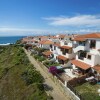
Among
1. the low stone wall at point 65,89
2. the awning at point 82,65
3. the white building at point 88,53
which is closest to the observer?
the low stone wall at point 65,89

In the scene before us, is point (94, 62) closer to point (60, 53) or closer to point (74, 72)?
point (74, 72)

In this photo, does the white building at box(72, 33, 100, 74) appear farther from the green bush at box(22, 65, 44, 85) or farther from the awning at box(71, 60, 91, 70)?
the green bush at box(22, 65, 44, 85)

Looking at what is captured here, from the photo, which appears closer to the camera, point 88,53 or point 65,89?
point 65,89

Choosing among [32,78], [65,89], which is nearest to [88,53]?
[65,89]

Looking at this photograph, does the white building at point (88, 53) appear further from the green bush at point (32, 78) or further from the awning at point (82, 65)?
the green bush at point (32, 78)

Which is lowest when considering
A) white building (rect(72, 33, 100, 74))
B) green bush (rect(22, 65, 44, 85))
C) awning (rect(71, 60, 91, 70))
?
green bush (rect(22, 65, 44, 85))

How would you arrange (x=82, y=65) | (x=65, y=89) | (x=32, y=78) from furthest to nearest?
(x=82, y=65)
(x=32, y=78)
(x=65, y=89)

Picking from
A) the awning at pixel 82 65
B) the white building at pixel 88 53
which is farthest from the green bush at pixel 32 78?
the white building at pixel 88 53

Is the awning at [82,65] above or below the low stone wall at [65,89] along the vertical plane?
above

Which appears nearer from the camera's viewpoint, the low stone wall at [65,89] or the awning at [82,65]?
the low stone wall at [65,89]

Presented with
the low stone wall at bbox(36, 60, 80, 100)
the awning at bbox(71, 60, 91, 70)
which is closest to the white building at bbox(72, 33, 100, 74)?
the awning at bbox(71, 60, 91, 70)

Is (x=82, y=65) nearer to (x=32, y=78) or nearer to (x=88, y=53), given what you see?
(x=88, y=53)
